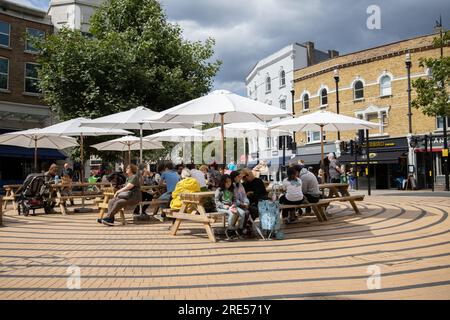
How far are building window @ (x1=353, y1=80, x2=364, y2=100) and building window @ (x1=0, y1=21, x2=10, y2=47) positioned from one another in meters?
25.3

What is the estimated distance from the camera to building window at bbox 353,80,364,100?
32094 millimetres

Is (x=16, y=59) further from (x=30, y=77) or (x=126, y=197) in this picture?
(x=126, y=197)

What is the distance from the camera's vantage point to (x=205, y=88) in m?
19.9

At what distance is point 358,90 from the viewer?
106 ft

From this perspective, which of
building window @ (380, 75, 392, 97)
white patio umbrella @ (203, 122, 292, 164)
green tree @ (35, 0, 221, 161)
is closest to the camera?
white patio umbrella @ (203, 122, 292, 164)

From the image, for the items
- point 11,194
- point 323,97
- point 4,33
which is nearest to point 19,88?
point 4,33

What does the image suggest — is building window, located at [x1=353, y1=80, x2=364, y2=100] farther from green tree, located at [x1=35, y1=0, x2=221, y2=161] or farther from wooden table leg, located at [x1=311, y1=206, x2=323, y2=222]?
wooden table leg, located at [x1=311, y1=206, x2=323, y2=222]

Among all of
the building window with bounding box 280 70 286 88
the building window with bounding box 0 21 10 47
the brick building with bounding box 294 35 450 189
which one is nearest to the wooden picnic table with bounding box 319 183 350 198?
the brick building with bounding box 294 35 450 189

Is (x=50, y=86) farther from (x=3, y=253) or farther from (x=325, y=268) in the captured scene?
(x=325, y=268)

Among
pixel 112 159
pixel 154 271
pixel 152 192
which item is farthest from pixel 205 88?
pixel 154 271

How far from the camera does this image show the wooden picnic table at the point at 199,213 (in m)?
6.96

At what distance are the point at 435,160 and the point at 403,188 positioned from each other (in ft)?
10.2

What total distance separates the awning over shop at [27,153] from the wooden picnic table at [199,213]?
21.4 meters

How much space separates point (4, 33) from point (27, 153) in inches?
306
